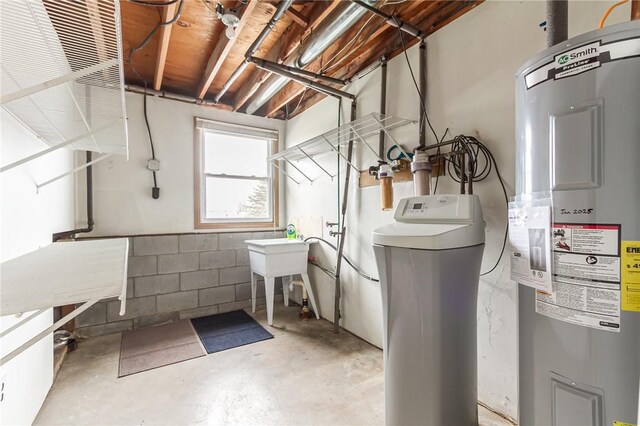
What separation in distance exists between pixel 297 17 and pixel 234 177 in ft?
6.67

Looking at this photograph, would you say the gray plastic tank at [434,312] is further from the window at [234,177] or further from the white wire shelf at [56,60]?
the window at [234,177]

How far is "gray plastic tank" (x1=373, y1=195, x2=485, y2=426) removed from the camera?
1236 millimetres

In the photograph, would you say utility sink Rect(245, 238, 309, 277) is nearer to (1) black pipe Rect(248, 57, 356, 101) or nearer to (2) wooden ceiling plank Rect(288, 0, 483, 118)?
(1) black pipe Rect(248, 57, 356, 101)

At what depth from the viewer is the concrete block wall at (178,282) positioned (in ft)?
9.34

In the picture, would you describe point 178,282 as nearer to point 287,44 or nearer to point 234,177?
point 234,177

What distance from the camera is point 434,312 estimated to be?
4.09ft

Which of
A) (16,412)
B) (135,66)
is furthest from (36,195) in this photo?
(135,66)

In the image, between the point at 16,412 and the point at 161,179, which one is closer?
the point at 16,412

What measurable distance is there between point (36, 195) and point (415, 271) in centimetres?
205

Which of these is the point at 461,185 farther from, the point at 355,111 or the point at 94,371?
the point at 94,371

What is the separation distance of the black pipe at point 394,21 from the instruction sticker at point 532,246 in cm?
137

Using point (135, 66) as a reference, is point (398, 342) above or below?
below

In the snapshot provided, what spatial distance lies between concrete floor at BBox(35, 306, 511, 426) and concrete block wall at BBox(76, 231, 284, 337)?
0.37m

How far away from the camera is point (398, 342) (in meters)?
1.35
